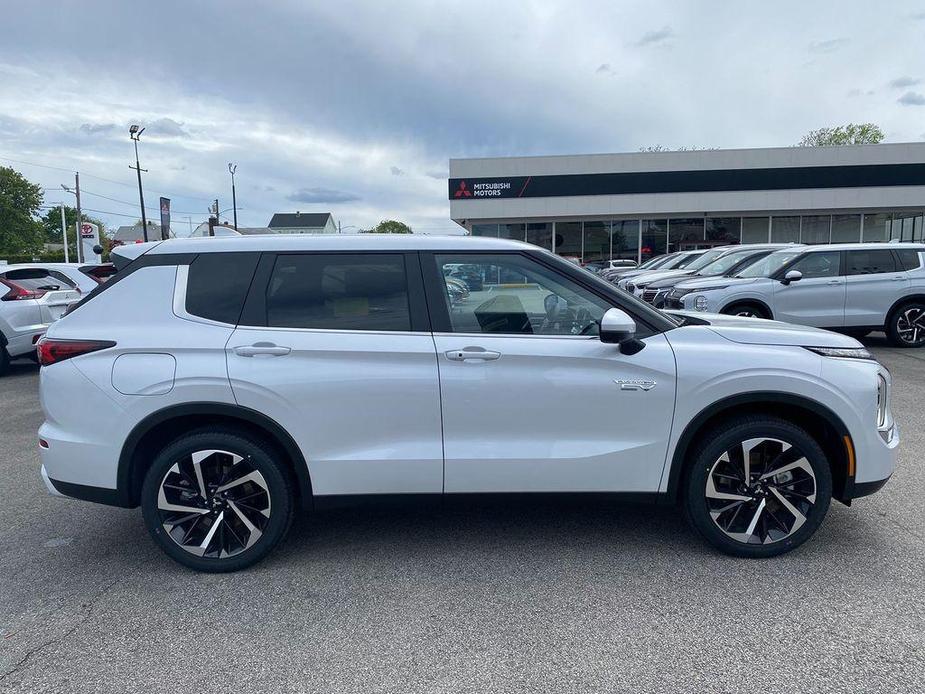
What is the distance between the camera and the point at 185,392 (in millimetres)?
3242

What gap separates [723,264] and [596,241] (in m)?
20.1

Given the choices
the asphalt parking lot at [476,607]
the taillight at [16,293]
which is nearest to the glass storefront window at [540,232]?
the taillight at [16,293]

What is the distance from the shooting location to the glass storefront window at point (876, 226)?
32.0 metres

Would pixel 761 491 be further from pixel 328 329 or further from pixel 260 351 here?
pixel 260 351

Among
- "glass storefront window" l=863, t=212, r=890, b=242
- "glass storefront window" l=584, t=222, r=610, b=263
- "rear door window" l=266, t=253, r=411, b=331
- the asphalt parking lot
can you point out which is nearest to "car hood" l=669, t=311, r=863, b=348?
the asphalt parking lot

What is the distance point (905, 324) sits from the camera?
33.7ft

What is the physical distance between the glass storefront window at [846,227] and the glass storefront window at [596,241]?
11484 millimetres

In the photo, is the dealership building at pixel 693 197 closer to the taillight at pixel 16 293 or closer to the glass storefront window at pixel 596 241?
the glass storefront window at pixel 596 241

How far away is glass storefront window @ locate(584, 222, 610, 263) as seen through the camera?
32.0 m

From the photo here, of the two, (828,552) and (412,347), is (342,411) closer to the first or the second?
(412,347)

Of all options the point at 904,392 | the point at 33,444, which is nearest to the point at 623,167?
the point at 904,392

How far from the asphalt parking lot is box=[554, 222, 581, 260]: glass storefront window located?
28890 mm

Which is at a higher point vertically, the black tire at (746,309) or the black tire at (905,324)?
the black tire at (746,309)

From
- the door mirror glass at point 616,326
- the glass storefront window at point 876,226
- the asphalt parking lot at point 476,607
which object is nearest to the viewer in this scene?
the asphalt parking lot at point 476,607
